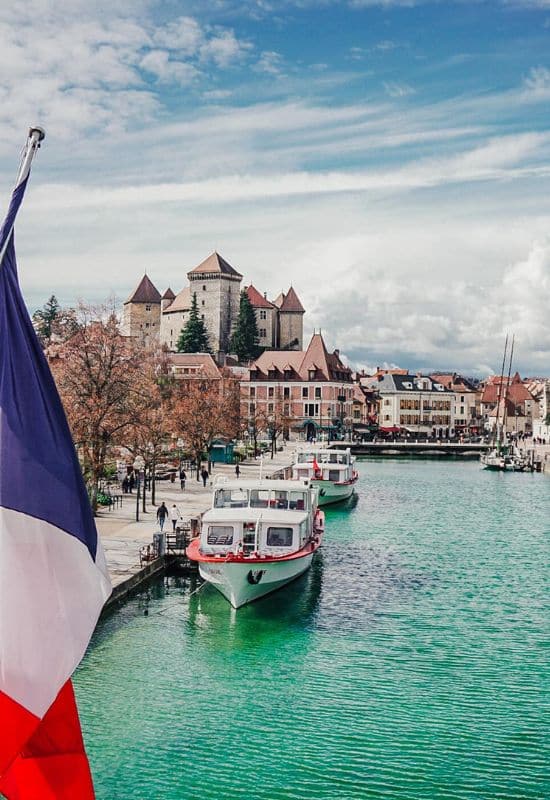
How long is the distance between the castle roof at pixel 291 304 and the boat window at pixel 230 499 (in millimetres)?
138552

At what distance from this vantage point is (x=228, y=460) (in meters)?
84.1

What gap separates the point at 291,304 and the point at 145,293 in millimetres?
32275

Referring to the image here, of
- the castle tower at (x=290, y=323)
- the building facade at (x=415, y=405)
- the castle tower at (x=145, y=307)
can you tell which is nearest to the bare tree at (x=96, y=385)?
the building facade at (x=415, y=405)

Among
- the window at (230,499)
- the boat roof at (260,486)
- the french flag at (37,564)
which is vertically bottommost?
the window at (230,499)

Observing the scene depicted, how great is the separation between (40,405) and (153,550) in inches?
1092

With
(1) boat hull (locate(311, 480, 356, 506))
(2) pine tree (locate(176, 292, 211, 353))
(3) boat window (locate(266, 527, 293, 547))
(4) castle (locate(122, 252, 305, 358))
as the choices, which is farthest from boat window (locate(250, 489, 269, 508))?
(4) castle (locate(122, 252, 305, 358))

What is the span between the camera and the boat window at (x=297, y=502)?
37344mm

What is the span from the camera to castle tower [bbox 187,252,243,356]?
172 metres

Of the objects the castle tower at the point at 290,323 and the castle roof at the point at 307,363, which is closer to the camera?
the castle roof at the point at 307,363

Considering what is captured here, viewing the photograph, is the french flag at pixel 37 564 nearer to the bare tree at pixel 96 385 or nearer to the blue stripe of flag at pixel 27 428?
the blue stripe of flag at pixel 27 428

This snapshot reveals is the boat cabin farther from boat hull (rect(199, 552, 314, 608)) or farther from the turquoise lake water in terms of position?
the turquoise lake water

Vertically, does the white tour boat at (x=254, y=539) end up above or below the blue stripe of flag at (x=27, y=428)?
below

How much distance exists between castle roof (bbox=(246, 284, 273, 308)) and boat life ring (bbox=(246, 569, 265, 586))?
141 m

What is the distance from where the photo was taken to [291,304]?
17550 centimetres
